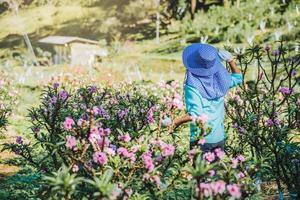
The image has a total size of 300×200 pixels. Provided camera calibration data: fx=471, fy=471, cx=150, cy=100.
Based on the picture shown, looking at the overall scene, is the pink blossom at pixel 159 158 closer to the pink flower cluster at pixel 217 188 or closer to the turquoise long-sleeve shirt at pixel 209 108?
the pink flower cluster at pixel 217 188

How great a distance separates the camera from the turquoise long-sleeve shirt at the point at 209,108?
4.31 meters

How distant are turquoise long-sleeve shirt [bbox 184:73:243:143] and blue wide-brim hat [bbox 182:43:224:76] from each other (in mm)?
181

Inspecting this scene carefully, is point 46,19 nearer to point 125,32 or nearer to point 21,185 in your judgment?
point 125,32

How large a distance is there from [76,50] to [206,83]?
75.3ft

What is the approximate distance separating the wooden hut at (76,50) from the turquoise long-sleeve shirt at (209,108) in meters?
20.8

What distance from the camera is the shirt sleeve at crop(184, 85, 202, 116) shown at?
14.1ft

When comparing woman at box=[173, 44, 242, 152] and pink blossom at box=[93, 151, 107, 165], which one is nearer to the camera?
pink blossom at box=[93, 151, 107, 165]

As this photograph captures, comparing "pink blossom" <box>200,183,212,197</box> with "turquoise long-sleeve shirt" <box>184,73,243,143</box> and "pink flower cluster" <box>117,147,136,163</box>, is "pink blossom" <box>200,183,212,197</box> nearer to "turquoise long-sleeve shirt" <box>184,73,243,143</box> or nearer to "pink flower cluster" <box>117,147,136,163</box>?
"pink flower cluster" <box>117,147,136,163</box>

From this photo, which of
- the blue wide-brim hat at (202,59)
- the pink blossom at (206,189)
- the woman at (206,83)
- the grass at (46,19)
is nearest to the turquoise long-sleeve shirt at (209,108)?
the woman at (206,83)

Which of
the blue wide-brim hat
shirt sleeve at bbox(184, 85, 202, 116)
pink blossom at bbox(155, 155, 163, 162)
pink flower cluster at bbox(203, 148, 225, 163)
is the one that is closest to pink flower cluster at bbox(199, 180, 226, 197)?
pink flower cluster at bbox(203, 148, 225, 163)

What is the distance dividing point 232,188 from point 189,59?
186 centimetres

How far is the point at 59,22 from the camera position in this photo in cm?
3594

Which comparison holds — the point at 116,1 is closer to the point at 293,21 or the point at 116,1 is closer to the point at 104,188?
the point at 293,21

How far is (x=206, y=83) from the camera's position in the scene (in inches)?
172
